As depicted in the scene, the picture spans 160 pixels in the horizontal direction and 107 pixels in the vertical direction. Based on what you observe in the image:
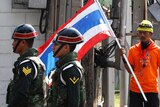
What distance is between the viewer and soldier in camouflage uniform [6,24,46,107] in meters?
4.50

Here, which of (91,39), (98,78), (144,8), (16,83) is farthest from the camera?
(98,78)

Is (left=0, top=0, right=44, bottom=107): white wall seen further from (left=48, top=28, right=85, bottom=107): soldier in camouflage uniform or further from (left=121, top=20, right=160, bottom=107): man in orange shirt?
(left=48, top=28, right=85, bottom=107): soldier in camouflage uniform

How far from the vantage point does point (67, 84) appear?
4.24m

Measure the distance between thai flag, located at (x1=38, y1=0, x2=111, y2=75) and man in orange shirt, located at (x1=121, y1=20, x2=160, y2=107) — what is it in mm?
822

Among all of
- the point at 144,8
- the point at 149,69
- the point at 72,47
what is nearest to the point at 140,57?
the point at 149,69

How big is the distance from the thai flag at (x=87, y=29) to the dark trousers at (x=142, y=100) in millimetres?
1202

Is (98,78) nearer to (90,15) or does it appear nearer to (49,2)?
(49,2)

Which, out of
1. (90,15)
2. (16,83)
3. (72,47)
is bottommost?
(16,83)

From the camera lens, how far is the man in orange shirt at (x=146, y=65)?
20.0 ft

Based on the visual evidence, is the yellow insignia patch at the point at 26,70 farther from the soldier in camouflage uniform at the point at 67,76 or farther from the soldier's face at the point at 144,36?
the soldier's face at the point at 144,36

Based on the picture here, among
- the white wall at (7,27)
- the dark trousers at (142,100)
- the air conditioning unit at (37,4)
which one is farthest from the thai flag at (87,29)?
the white wall at (7,27)

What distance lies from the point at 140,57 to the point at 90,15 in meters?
1.07

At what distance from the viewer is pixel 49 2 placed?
7.55 meters

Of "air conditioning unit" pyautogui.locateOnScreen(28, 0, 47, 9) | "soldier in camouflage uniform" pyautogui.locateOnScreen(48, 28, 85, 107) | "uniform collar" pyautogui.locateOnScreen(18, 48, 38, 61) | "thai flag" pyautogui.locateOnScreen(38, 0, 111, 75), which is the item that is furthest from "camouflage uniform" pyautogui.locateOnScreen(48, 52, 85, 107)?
"air conditioning unit" pyautogui.locateOnScreen(28, 0, 47, 9)
